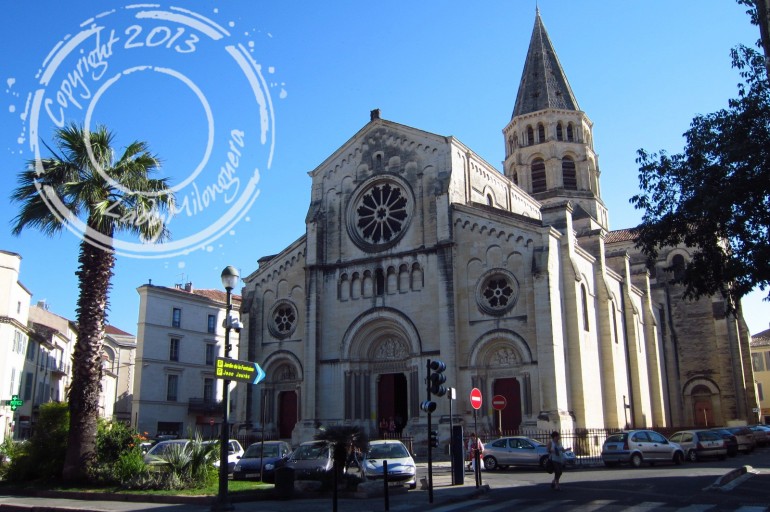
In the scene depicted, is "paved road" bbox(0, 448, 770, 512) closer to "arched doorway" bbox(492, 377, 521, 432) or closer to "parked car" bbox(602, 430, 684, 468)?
"parked car" bbox(602, 430, 684, 468)

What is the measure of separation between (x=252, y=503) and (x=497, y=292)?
18.8 m

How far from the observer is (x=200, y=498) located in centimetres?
1625

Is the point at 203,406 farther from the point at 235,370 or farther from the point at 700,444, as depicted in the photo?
the point at 235,370

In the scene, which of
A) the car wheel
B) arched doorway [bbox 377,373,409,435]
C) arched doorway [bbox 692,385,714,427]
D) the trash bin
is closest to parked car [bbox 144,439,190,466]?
the trash bin

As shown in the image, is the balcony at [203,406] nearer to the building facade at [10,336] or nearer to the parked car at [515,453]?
the building facade at [10,336]

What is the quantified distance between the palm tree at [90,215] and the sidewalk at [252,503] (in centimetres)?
226

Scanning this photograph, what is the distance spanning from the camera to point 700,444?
2669cm

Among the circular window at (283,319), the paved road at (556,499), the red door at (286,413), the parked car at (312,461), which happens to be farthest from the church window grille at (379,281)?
the paved road at (556,499)

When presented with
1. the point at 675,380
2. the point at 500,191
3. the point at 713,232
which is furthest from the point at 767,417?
the point at 713,232

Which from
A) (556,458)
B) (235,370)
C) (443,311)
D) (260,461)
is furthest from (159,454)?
(443,311)

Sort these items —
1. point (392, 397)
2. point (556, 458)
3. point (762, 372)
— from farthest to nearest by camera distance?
point (762, 372) → point (392, 397) → point (556, 458)

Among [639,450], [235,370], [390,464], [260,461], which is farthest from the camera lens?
[639,450]

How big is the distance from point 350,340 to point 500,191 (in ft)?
42.2

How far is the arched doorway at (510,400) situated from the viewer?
3152 cm
